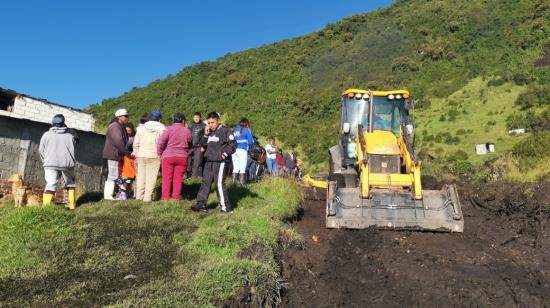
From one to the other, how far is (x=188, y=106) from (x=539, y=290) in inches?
1883

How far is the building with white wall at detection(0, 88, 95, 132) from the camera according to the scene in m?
17.2

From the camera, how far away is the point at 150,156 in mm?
9461

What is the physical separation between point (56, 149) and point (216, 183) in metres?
2.74

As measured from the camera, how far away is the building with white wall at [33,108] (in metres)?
17.2

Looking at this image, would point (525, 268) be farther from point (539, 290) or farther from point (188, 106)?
point (188, 106)

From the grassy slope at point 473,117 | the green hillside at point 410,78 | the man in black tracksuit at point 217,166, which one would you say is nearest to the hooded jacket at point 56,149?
the man in black tracksuit at point 217,166

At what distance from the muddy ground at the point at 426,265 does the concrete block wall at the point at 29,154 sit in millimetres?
5991

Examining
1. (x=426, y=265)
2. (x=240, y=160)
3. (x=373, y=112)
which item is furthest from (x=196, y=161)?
(x=426, y=265)

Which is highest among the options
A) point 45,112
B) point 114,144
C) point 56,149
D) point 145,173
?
point 45,112

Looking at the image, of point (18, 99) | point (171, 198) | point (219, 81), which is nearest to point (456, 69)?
point (219, 81)

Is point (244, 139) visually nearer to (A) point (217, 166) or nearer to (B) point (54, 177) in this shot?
(A) point (217, 166)

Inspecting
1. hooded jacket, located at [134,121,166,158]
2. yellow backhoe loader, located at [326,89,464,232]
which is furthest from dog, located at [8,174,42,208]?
yellow backhoe loader, located at [326,89,464,232]

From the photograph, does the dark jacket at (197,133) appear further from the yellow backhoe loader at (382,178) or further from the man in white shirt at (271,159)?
the man in white shirt at (271,159)

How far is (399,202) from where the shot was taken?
351 inches
